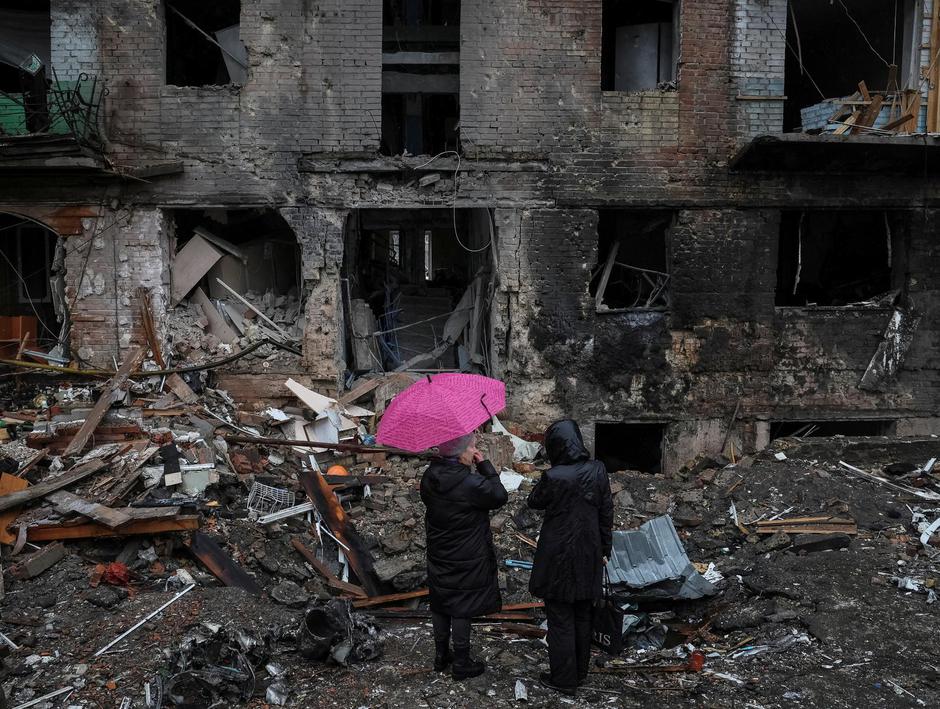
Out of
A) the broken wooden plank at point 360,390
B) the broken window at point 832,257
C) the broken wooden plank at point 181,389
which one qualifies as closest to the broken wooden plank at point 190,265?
the broken wooden plank at point 181,389

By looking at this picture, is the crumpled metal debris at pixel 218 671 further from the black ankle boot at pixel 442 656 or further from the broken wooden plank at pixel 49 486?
the broken wooden plank at pixel 49 486

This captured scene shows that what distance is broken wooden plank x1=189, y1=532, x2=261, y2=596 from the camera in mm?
6117

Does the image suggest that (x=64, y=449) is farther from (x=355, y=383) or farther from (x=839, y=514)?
(x=839, y=514)

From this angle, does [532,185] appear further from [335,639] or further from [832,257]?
[335,639]

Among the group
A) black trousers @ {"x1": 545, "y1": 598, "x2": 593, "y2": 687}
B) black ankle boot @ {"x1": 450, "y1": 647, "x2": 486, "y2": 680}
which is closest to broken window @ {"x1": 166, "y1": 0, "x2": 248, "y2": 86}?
black ankle boot @ {"x1": 450, "y1": 647, "x2": 486, "y2": 680}

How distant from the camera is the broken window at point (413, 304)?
34.5 ft

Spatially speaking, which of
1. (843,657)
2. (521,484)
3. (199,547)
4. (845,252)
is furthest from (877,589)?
(845,252)

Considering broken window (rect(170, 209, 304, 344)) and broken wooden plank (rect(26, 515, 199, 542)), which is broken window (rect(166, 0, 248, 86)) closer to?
broken window (rect(170, 209, 304, 344))

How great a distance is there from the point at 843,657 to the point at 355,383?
679 cm

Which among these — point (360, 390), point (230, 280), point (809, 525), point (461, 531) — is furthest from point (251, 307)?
point (809, 525)

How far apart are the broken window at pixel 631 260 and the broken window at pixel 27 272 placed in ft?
27.1

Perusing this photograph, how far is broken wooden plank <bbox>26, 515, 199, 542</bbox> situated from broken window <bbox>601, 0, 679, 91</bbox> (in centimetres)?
808

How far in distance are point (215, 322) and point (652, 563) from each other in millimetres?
6838

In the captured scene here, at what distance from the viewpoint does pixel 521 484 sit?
8773mm
